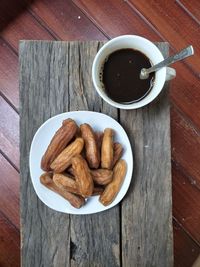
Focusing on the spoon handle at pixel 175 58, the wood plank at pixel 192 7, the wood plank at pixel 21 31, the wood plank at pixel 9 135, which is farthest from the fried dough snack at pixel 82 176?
the wood plank at pixel 192 7

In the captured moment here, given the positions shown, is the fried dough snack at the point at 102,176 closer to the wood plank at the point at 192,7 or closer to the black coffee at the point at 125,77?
the black coffee at the point at 125,77

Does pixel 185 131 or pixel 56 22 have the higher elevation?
pixel 56 22

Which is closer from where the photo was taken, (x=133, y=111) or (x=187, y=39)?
(x=133, y=111)

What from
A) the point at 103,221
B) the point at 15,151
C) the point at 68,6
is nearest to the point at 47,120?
the point at 103,221

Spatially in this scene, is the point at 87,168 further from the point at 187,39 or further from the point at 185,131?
the point at 187,39

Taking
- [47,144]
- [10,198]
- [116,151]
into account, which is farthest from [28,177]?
[10,198]

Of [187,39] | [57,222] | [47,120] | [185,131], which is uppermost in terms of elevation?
[47,120]
